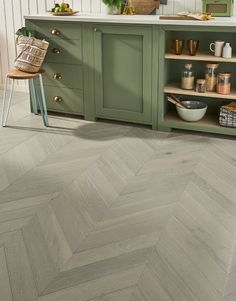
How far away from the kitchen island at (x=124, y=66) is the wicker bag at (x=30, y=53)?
234 mm

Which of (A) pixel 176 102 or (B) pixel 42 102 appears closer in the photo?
(A) pixel 176 102

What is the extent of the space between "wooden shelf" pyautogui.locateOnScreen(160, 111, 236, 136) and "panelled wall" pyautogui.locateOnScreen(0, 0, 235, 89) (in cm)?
89

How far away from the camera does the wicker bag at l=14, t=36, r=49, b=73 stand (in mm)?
3434

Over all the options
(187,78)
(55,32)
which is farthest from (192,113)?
(55,32)

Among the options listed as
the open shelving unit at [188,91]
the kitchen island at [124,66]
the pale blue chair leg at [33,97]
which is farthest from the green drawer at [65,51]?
the open shelving unit at [188,91]

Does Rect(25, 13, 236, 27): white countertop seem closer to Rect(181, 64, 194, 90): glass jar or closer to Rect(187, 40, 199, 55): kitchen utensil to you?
Rect(187, 40, 199, 55): kitchen utensil

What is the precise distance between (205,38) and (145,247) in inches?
81.5

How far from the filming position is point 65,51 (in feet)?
12.0

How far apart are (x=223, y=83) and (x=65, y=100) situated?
1270 millimetres

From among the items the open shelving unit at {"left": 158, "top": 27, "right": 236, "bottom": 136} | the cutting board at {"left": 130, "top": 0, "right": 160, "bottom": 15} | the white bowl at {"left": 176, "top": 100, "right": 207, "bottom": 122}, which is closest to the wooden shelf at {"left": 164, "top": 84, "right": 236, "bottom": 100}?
the open shelving unit at {"left": 158, "top": 27, "right": 236, "bottom": 136}

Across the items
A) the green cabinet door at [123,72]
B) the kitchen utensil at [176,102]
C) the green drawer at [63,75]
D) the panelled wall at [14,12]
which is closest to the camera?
the green cabinet door at [123,72]

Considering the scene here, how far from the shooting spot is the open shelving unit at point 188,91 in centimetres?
336

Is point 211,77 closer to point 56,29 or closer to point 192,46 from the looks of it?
point 192,46

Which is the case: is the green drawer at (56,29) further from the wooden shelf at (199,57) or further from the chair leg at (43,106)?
the wooden shelf at (199,57)
